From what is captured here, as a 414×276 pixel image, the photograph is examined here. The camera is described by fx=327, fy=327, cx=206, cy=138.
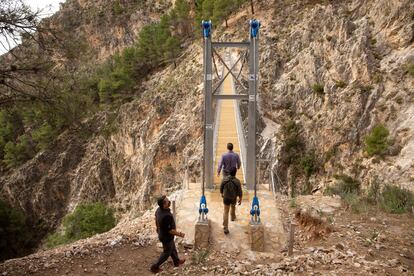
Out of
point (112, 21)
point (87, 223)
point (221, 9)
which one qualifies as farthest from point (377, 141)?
point (112, 21)

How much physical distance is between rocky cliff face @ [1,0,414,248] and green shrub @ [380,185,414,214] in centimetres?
463

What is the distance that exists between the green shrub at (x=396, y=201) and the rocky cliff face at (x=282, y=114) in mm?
4633

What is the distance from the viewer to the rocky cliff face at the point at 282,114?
15367 mm

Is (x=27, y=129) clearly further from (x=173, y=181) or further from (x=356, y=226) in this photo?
(x=356, y=226)

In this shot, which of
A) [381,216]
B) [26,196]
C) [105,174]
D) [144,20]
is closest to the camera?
[381,216]

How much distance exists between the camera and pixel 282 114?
21.0 m

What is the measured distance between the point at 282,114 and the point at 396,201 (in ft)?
47.1

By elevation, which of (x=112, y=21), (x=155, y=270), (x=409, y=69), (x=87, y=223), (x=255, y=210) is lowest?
(x=87, y=223)

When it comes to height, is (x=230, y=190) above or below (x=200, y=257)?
above

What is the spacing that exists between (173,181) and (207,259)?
18.5 m

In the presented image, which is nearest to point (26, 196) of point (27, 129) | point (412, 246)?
point (27, 129)

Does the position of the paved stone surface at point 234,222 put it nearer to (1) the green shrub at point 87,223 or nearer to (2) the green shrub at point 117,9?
(1) the green shrub at point 87,223

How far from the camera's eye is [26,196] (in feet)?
121

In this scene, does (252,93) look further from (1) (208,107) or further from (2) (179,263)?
(2) (179,263)
